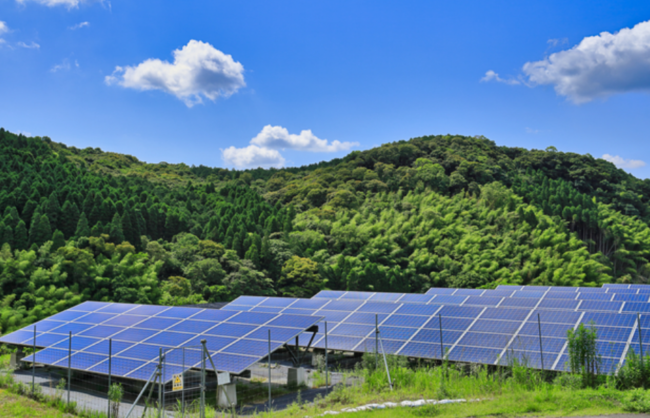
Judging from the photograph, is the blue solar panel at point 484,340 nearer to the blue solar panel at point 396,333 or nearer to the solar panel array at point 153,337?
the blue solar panel at point 396,333

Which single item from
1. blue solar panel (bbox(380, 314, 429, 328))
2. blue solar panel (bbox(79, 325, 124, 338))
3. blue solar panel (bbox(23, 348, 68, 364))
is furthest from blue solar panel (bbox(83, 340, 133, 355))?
blue solar panel (bbox(380, 314, 429, 328))

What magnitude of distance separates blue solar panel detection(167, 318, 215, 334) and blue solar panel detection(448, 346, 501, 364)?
802cm

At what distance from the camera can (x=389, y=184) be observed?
7244cm

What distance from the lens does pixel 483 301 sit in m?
19.4

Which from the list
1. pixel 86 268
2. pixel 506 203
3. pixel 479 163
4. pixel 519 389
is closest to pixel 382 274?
pixel 506 203

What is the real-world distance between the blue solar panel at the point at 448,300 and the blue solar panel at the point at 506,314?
2.56 m

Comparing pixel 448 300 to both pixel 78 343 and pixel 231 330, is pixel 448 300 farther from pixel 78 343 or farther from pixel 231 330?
pixel 78 343

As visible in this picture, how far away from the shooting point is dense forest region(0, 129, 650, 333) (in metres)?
39.4

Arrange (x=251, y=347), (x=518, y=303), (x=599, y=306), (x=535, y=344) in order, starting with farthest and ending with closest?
(x=518, y=303), (x=599, y=306), (x=535, y=344), (x=251, y=347)

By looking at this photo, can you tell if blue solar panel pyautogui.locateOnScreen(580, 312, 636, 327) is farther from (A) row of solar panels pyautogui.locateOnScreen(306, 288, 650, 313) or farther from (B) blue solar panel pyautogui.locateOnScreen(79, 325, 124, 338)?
(B) blue solar panel pyautogui.locateOnScreen(79, 325, 124, 338)

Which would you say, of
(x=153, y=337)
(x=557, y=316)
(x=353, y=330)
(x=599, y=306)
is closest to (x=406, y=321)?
(x=353, y=330)

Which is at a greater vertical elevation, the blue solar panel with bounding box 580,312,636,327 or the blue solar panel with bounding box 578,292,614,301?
the blue solar panel with bounding box 578,292,614,301

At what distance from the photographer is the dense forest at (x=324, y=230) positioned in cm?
3944

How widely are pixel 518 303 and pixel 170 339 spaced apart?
1325 cm
